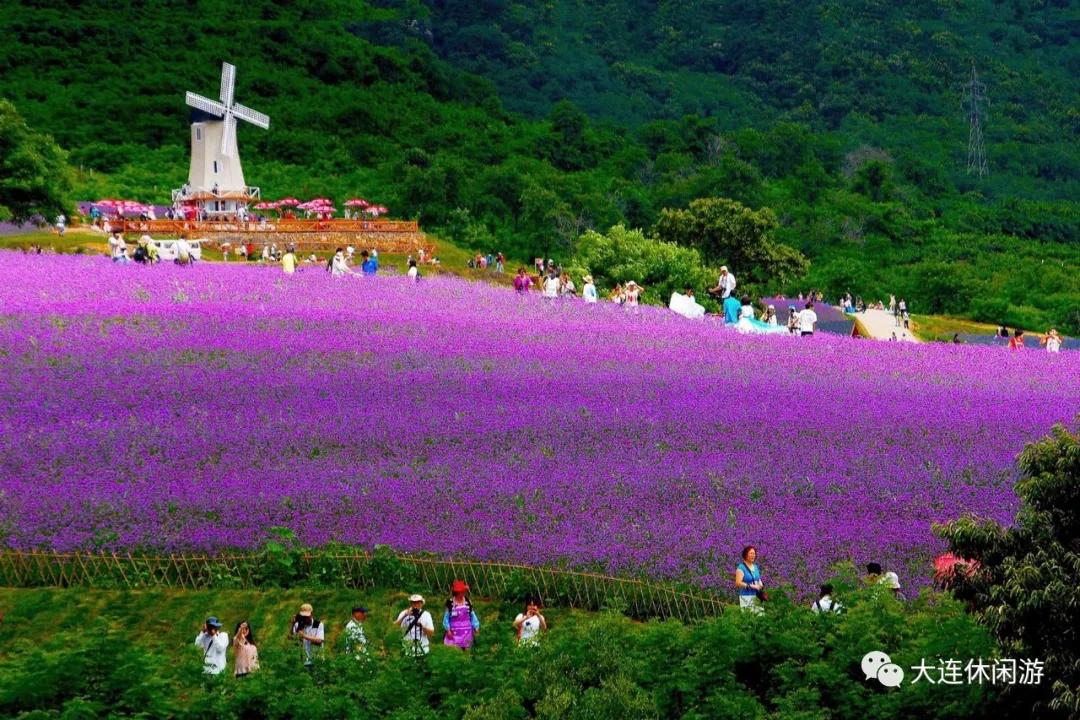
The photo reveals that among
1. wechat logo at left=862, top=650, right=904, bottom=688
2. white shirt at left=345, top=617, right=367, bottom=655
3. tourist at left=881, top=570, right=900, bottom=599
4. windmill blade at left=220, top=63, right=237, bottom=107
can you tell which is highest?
windmill blade at left=220, top=63, right=237, bottom=107

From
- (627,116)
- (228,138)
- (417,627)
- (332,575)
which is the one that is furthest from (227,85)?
(417,627)

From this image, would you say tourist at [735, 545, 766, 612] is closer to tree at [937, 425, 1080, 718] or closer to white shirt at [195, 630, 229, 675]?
tree at [937, 425, 1080, 718]

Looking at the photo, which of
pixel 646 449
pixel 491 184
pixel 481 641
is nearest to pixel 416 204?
pixel 491 184

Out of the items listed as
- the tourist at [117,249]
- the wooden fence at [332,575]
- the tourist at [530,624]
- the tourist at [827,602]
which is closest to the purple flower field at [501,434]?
the wooden fence at [332,575]

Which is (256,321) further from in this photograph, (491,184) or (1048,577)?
(491,184)

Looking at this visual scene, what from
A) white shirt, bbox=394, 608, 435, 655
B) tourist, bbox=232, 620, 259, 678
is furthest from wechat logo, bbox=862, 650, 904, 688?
tourist, bbox=232, 620, 259, 678

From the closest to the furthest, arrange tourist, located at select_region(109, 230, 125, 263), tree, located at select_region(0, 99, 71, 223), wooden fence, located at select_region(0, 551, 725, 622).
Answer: wooden fence, located at select_region(0, 551, 725, 622), tourist, located at select_region(109, 230, 125, 263), tree, located at select_region(0, 99, 71, 223)

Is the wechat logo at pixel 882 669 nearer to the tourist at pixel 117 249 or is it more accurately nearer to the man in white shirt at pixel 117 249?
the tourist at pixel 117 249
